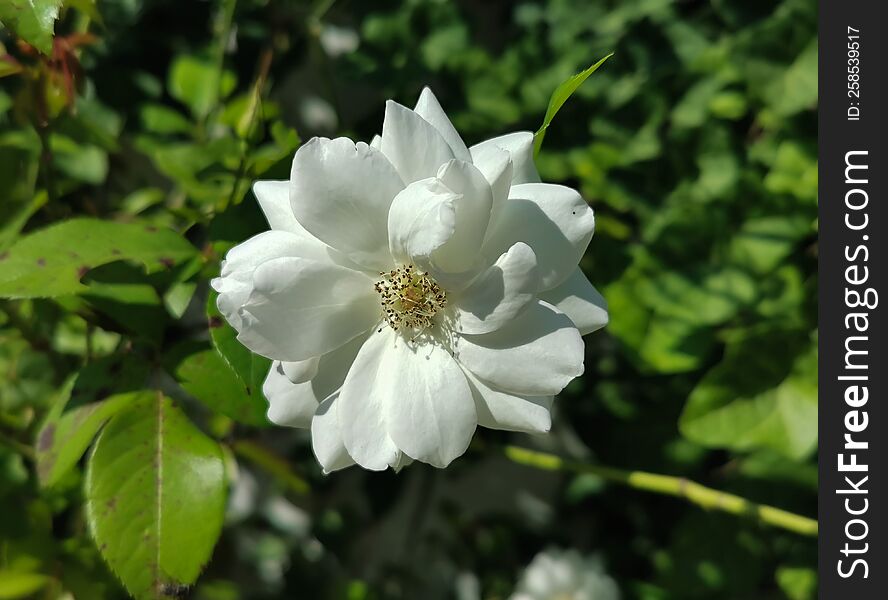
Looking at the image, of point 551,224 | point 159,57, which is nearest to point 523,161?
point 551,224

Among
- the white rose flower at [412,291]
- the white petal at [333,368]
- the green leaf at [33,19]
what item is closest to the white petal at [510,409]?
the white rose flower at [412,291]

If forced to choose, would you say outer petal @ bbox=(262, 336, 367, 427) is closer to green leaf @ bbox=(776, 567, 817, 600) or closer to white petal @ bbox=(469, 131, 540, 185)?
white petal @ bbox=(469, 131, 540, 185)

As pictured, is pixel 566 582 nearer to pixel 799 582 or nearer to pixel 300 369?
pixel 799 582

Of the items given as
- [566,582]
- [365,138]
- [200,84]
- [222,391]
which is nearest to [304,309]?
[222,391]

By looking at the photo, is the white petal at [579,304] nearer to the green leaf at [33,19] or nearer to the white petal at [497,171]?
the white petal at [497,171]

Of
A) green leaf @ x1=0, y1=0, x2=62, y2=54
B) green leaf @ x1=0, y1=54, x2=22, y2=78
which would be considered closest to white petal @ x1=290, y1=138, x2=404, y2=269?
green leaf @ x1=0, y1=0, x2=62, y2=54
